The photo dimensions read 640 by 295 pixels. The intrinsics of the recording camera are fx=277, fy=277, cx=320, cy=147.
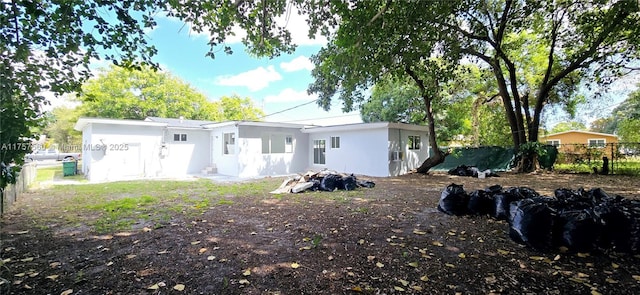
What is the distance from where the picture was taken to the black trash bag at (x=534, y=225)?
2918mm

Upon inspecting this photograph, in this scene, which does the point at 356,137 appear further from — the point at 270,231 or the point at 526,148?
the point at 270,231

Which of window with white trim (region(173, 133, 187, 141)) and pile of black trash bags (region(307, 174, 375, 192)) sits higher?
window with white trim (region(173, 133, 187, 141))

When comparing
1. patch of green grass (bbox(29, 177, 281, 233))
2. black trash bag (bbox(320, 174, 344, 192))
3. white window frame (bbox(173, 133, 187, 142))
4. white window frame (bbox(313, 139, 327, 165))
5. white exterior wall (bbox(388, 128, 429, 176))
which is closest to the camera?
patch of green grass (bbox(29, 177, 281, 233))

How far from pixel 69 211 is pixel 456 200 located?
6.74 m

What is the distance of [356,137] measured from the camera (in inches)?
483

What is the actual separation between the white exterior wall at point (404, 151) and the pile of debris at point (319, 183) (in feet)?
13.2

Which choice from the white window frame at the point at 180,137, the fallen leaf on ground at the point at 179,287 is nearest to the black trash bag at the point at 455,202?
the fallen leaf on ground at the point at 179,287

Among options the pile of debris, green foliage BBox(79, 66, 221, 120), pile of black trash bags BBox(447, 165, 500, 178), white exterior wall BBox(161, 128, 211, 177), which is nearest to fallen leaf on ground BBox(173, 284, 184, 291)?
the pile of debris

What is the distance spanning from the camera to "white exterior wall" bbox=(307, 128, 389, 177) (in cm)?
1152

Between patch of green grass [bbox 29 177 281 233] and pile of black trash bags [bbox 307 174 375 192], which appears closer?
patch of green grass [bbox 29 177 281 233]

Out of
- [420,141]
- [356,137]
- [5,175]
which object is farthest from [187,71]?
[5,175]

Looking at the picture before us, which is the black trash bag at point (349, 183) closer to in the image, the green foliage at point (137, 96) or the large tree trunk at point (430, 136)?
the large tree trunk at point (430, 136)

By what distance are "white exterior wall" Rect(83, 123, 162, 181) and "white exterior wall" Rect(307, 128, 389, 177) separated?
25.3 ft

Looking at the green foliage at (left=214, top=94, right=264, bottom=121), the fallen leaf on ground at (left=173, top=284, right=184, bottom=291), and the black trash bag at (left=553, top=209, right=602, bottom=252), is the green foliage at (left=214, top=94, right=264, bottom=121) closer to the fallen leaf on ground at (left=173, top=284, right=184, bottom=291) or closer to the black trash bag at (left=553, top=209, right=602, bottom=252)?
the fallen leaf on ground at (left=173, top=284, right=184, bottom=291)
